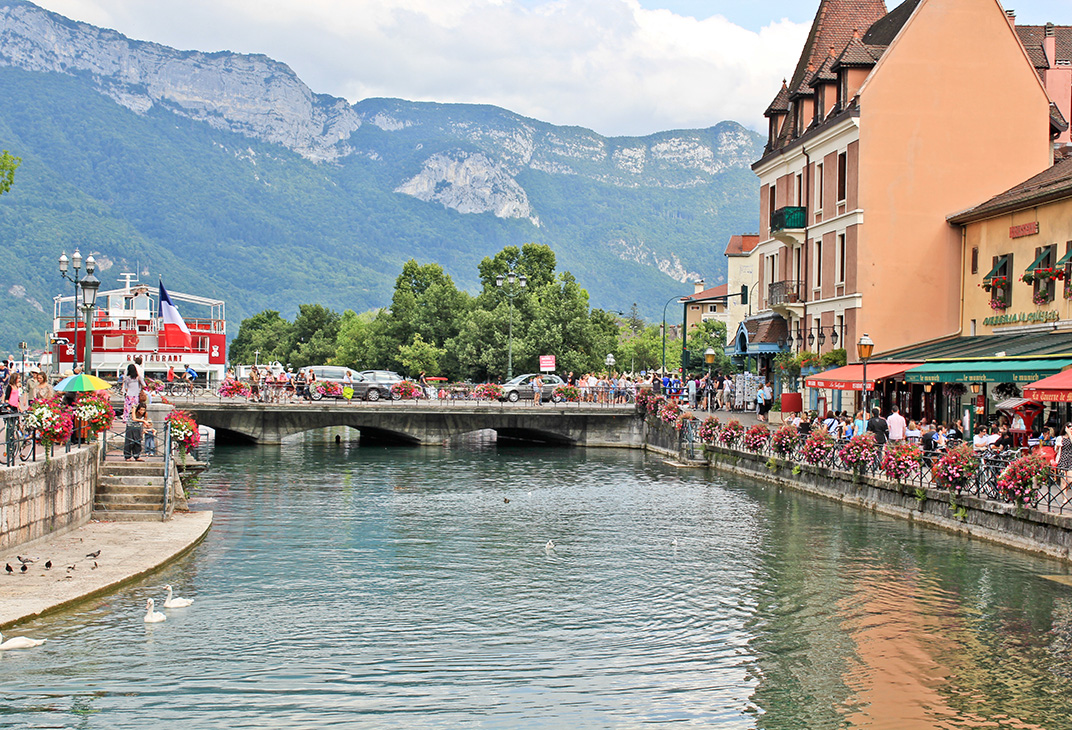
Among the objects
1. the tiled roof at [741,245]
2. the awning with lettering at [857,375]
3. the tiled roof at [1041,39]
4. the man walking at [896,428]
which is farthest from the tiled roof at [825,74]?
the tiled roof at [741,245]

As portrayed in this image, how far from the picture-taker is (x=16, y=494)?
62.8 ft

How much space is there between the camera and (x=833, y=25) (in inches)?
2047

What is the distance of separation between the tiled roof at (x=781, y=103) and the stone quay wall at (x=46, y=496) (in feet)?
132

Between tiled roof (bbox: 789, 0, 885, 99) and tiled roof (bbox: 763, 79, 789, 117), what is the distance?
164 cm

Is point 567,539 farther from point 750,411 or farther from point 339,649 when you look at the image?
point 750,411

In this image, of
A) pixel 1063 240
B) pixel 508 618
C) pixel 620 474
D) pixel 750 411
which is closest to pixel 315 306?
pixel 750 411

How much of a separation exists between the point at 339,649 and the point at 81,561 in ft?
20.9

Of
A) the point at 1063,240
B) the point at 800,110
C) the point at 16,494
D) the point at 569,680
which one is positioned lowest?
the point at 569,680

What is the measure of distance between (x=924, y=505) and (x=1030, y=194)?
1441cm

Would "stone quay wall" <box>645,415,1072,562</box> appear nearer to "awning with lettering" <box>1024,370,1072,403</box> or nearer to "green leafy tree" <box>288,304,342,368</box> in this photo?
"awning with lettering" <box>1024,370,1072,403</box>

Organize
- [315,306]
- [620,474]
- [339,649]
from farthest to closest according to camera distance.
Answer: [315,306] < [620,474] < [339,649]

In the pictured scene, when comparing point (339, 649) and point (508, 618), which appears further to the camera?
point (508, 618)

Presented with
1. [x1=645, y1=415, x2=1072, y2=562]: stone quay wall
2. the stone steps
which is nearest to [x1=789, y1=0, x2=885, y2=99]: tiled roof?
[x1=645, y1=415, x2=1072, y2=562]: stone quay wall

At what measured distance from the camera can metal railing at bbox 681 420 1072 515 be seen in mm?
22125
